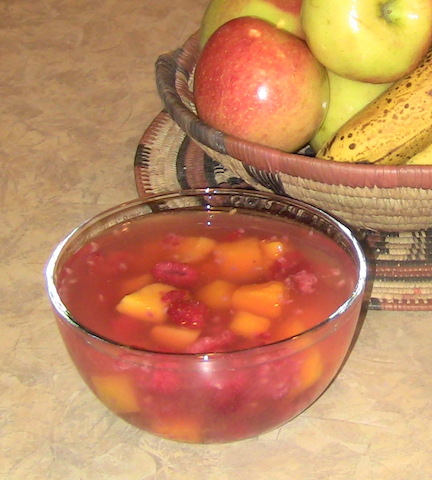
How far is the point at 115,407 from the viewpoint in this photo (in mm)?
708

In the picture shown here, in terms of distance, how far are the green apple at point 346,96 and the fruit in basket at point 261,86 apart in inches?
1.4

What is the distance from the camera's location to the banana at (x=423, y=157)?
0.88 m

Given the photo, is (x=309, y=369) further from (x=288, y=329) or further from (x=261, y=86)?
(x=261, y=86)

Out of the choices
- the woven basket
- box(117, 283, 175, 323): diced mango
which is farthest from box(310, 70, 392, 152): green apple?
box(117, 283, 175, 323): diced mango

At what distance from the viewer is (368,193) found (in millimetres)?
826

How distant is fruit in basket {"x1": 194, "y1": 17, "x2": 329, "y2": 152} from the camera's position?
93 centimetres

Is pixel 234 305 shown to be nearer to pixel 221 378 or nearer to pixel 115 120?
pixel 221 378

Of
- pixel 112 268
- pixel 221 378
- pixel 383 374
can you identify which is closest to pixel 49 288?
pixel 112 268

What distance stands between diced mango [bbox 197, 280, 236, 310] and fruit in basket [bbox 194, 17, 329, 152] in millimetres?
255

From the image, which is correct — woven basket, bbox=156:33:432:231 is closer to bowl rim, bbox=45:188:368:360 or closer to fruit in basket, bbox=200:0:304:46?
bowl rim, bbox=45:188:368:360

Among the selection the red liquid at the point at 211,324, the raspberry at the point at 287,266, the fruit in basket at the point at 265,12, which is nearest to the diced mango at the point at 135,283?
the red liquid at the point at 211,324

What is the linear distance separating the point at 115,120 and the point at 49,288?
0.56 metres

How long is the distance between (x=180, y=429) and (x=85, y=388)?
0.47 feet

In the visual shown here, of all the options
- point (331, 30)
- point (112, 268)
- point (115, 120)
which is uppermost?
point (331, 30)
